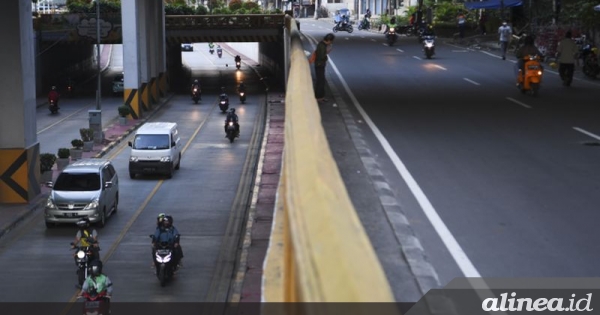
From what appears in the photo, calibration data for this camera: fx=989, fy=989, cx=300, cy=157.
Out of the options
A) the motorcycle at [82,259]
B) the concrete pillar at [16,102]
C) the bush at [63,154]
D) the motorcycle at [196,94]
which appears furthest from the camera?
the motorcycle at [196,94]

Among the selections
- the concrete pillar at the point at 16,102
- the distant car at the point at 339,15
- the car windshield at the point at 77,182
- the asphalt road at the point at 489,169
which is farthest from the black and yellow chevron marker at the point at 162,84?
the car windshield at the point at 77,182

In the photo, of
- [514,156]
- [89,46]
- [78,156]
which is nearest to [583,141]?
[514,156]

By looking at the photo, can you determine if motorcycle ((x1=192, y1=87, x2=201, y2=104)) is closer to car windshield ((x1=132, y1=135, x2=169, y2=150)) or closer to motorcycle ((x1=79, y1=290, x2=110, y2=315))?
car windshield ((x1=132, y1=135, x2=169, y2=150))

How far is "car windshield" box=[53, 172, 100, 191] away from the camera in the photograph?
96.3ft

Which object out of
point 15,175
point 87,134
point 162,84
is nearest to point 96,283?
point 15,175

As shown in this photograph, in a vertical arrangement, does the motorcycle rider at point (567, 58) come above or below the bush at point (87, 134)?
above

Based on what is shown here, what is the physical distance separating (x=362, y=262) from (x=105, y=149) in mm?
42371

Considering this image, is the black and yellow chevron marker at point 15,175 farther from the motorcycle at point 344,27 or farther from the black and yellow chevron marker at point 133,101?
the motorcycle at point 344,27

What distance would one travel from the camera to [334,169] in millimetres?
4020

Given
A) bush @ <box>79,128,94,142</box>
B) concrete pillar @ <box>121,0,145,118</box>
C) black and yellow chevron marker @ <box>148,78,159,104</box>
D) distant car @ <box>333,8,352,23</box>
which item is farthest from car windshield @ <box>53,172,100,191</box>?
distant car @ <box>333,8,352,23</box>

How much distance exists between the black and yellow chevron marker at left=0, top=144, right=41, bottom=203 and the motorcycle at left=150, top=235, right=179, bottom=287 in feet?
33.9

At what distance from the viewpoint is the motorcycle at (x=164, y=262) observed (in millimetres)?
21391

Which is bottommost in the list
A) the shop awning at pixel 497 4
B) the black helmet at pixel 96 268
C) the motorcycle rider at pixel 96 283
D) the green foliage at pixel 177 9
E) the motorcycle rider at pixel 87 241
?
the motorcycle rider at pixel 87 241

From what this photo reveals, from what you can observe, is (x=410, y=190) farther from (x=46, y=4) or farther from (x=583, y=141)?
(x=46, y=4)
